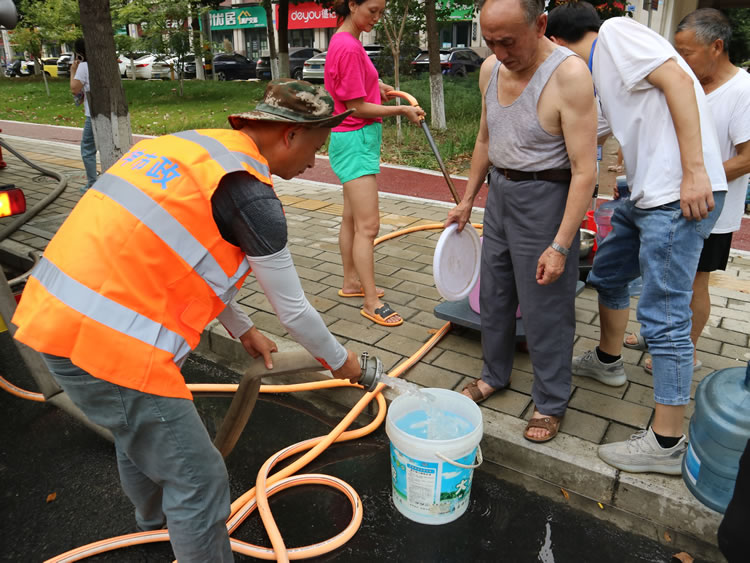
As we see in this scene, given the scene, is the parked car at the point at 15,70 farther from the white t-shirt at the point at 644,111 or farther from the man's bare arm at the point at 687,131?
the man's bare arm at the point at 687,131

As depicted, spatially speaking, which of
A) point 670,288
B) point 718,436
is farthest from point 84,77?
point 718,436

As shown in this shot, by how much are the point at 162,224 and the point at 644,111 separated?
75.8 inches

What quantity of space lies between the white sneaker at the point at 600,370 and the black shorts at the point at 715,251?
0.66m

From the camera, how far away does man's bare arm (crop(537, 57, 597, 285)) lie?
7.45ft

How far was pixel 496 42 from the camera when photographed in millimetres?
2297

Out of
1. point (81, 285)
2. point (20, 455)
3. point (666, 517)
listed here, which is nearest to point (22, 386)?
point (20, 455)

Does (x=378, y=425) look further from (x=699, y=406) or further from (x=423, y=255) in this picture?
(x=423, y=255)

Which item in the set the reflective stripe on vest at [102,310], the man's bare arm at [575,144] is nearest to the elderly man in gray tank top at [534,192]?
the man's bare arm at [575,144]

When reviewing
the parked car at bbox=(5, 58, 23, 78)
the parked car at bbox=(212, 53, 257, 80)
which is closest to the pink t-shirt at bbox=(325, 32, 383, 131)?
the parked car at bbox=(212, 53, 257, 80)

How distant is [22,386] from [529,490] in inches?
119

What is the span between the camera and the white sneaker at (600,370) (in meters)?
3.18

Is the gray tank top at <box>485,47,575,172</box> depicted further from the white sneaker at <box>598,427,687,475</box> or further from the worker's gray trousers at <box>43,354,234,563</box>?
the worker's gray trousers at <box>43,354,234,563</box>

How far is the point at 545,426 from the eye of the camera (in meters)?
2.74

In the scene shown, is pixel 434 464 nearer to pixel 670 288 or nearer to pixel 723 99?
pixel 670 288
